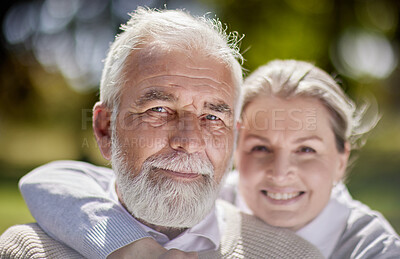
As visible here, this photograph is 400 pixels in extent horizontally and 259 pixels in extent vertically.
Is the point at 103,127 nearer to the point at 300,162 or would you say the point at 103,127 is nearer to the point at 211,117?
the point at 211,117

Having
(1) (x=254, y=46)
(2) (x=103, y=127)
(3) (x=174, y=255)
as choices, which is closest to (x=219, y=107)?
(2) (x=103, y=127)

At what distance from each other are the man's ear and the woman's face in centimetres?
85

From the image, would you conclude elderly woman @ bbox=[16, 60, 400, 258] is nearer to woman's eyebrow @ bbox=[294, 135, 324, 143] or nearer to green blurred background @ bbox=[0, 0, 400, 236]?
woman's eyebrow @ bbox=[294, 135, 324, 143]

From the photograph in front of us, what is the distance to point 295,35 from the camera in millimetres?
12594

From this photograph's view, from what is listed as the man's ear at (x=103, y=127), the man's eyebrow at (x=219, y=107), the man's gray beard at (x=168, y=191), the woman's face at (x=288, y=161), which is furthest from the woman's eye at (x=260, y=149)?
the man's ear at (x=103, y=127)

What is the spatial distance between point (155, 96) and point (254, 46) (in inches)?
413

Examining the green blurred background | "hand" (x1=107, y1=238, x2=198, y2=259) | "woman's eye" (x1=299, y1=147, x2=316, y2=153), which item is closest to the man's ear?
"hand" (x1=107, y1=238, x2=198, y2=259)

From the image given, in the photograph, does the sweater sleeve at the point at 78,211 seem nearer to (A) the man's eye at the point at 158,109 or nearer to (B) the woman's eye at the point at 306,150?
(A) the man's eye at the point at 158,109

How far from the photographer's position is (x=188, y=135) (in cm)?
202

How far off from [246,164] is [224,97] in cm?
59

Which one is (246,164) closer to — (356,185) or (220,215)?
(220,215)

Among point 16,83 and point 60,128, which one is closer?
point 16,83

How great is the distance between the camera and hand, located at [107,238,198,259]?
5.93 feet

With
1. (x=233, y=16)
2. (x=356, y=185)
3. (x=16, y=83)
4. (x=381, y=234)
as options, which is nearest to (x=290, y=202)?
(x=381, y=234)
